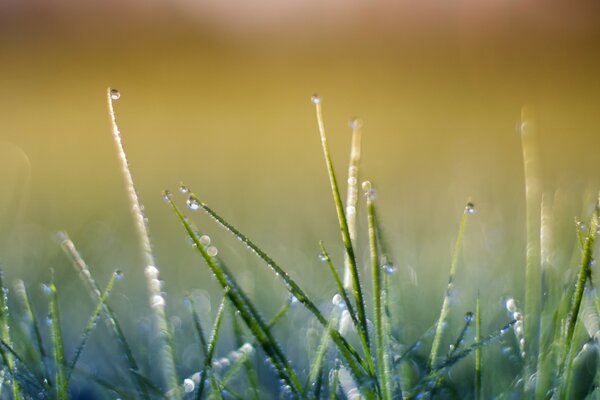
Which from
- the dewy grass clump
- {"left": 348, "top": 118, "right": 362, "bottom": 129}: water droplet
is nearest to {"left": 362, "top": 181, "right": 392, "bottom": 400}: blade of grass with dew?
the dewy grass clump

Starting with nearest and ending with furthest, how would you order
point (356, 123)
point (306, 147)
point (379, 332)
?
point (379, 332) < point (356, 123) < point (306, 147)

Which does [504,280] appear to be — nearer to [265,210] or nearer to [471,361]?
[471,361]

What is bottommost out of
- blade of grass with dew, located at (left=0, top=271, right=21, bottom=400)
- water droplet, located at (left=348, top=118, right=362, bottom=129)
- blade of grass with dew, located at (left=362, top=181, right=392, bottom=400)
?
blade of grass with dew, located at (left=362, top=181, right=392, bottom=400)

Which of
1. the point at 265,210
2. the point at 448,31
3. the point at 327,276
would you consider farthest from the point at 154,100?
the point at 327,276

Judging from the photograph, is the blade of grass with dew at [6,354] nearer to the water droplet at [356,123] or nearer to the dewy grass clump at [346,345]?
the dewy grass clump at [346,345]

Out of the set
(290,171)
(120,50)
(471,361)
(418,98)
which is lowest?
(471,361)

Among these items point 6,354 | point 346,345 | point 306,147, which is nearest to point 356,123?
point 346,345

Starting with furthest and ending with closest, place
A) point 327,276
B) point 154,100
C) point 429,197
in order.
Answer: point 154,100
point 429,197
point 327,276

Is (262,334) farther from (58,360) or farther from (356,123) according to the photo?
(356,123)

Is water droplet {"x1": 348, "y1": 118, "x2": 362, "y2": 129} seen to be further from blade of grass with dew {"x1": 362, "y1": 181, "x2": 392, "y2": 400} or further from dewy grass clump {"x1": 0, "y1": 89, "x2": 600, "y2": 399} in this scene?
blade of grass with dew {"x1": 362, "y1": 181, "x2": 392, "y2": 400}
